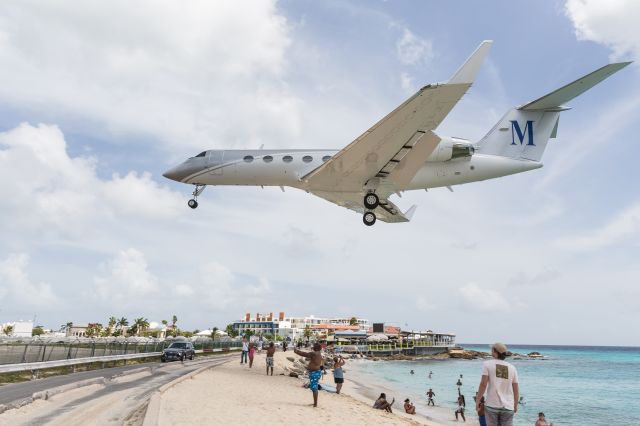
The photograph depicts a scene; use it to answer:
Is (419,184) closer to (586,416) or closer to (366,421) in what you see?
(366,421)

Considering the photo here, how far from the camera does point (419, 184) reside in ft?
67.4

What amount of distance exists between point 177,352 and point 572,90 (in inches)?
1092

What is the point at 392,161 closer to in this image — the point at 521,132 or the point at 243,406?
the point at 521,132

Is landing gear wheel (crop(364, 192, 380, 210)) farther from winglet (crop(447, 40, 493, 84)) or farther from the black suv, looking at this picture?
the black suv

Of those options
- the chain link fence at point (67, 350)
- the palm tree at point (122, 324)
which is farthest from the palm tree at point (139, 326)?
the chain link fence at point (67, 350)

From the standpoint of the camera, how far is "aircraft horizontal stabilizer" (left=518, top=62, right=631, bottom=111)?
1431 centimetres

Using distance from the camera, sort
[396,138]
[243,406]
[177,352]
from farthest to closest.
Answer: [177,352], [396,138], [243,406]

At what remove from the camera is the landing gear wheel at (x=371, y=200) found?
2095 cm

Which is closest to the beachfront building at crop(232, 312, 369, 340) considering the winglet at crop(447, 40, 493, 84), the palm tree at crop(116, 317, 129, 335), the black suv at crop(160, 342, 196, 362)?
the palm tree at crop(116, 317, 129, 335)

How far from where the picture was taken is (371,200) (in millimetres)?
21031

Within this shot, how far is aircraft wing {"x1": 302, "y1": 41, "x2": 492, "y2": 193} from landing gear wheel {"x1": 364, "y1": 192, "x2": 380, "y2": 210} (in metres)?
0.54

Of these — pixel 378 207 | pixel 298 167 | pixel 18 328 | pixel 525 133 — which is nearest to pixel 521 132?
pixel 525 133

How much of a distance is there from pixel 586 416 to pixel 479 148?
26.7 metres

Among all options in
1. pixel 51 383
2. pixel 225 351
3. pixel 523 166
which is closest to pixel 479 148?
pixel 523 166
